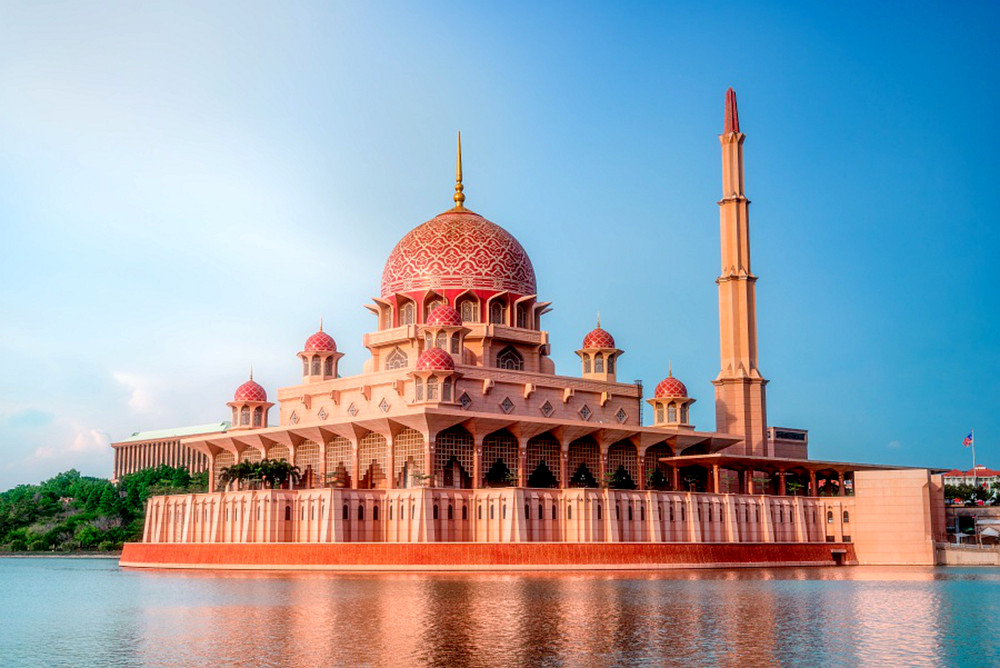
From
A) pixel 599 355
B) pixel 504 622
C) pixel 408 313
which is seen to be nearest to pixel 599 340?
pixel 599 355

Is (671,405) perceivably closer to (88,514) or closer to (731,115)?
(731,115)

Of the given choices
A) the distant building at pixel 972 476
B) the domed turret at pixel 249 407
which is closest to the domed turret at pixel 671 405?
the domed turret at pixel 249 407

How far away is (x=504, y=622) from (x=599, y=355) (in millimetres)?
35406

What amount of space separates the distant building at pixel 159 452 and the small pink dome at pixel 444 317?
45935 mm

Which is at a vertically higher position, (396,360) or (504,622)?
(396,360)

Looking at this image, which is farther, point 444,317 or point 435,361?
point 444,317

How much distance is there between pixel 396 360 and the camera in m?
55.9

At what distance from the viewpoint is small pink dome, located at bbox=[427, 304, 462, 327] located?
52.3 m

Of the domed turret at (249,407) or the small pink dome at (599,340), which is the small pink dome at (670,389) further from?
the domed turret at (249,407)

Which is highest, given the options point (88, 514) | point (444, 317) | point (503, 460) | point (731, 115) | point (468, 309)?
point (731, 115)

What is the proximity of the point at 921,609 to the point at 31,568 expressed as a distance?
42458 mm

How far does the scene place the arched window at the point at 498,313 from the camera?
57169 mm

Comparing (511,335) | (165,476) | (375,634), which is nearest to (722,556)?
(511,335)

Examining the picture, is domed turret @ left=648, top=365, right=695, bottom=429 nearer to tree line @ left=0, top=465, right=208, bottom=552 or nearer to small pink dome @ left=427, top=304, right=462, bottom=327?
small pink dome @ left=427, top=304, right=462, bottom=327
